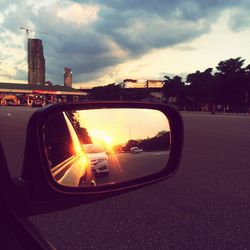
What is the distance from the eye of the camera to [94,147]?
169 centimetres

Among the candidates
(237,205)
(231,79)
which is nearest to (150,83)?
(231,79)

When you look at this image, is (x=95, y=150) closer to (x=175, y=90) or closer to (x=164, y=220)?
(x=164, y=220)

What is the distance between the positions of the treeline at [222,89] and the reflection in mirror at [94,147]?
5338cm

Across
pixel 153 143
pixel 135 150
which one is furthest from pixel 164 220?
pixel 135 150

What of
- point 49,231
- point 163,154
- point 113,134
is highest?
point 113,134

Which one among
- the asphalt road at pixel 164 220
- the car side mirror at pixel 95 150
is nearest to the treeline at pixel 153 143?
the car side mirror at pixel 95 150

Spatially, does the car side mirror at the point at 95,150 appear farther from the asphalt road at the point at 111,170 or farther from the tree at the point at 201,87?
the tree at the point at 201,87

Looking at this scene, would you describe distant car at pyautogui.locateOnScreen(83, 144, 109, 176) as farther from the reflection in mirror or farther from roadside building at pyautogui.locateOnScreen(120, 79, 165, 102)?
roadside building at pyautogui.locateOnScreen(120, 79, 165, 102)

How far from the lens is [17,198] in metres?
1.44

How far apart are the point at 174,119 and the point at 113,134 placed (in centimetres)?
57

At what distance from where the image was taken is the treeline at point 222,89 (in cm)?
6625

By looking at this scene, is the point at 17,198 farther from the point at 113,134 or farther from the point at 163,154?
the point at 163,154

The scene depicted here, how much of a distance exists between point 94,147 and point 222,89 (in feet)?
233

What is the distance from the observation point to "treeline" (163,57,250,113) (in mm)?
66250
